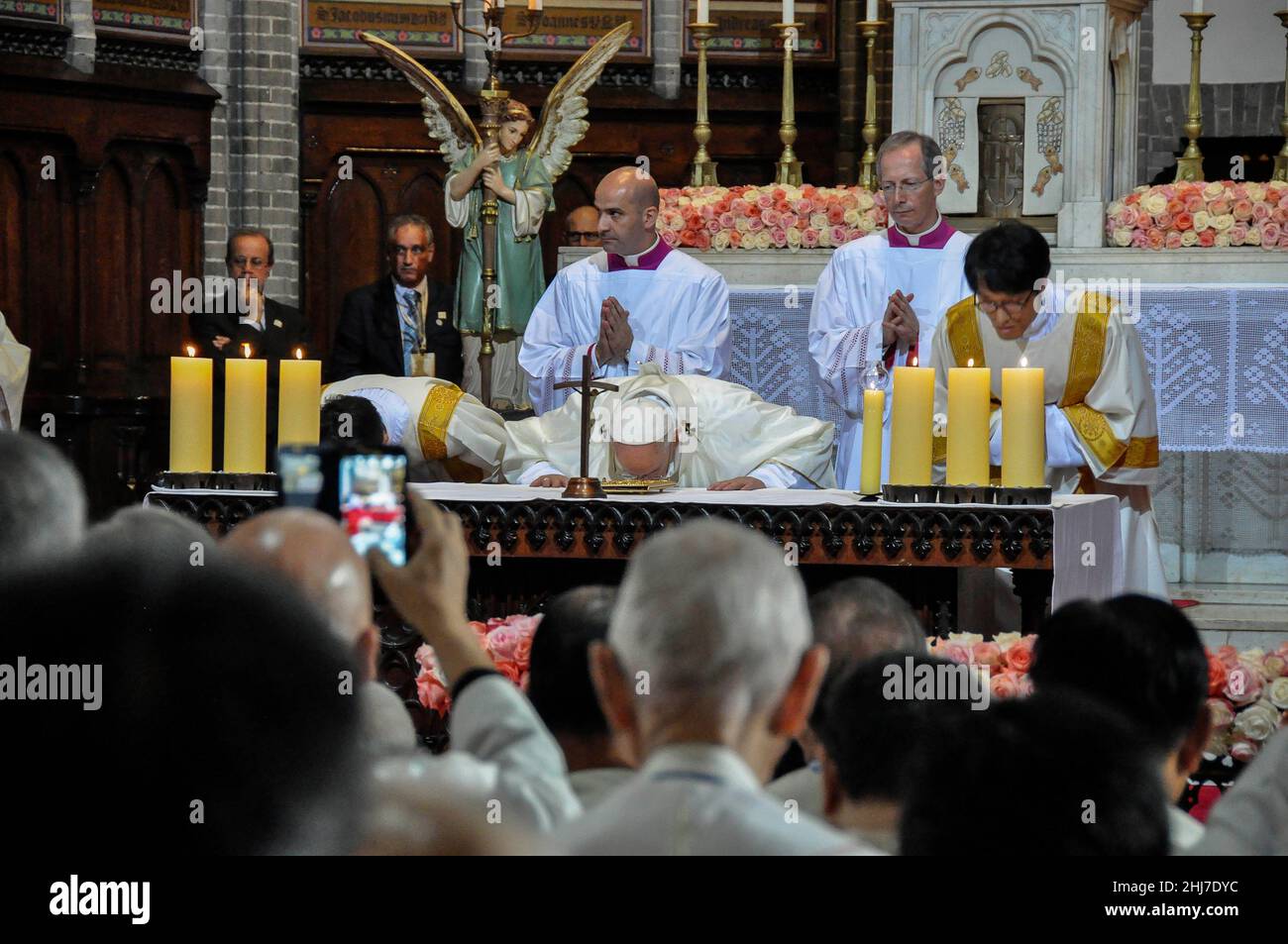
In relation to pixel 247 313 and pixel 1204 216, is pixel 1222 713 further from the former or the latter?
pixel 247 313

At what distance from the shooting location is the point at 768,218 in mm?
8273

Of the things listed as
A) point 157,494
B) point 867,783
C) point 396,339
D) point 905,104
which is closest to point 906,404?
point 157,494

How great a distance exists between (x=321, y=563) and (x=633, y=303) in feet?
18.5

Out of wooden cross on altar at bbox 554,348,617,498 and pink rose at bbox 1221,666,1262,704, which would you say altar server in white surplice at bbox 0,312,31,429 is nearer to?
wooden cross on altar at bbox 554,348,617,498

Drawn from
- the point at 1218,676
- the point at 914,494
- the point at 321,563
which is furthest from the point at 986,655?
the point at 321,563

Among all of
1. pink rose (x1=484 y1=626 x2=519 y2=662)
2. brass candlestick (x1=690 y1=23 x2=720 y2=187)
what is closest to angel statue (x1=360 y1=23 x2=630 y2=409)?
brass candlestick (x1=690 y1=23 x2=720 y2=187)

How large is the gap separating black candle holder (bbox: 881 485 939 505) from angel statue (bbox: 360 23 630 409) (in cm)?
523

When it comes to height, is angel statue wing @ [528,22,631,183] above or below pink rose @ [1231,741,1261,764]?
above

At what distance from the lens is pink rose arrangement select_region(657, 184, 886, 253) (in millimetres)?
8281

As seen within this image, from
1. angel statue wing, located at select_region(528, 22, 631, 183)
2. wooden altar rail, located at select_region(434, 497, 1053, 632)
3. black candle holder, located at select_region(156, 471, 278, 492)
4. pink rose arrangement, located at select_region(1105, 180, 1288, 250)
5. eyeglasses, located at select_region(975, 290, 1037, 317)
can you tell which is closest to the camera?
wooden altar rail, located at select_region(434, 497, 1053, 632)

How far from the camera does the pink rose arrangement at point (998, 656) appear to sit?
3.72 meters

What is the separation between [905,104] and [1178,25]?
290 cm

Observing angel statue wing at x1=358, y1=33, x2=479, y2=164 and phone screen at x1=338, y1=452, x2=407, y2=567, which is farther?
angel statue wing at x1=358, y1=33, x2=479, y2=164

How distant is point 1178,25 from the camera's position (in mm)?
10648
